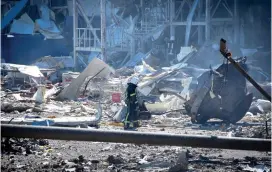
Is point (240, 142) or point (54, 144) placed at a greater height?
point (240, 142)

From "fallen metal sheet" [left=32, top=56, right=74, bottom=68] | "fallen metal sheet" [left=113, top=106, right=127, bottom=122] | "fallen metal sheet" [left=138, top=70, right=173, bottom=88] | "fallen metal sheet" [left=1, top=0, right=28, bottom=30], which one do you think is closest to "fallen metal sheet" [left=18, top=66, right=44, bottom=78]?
"fallen metal sheet" [left=138, top=70, right=173, bottom=88]

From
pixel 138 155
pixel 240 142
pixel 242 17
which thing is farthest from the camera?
pixel 242 17

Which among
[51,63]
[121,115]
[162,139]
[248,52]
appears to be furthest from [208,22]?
[162,139]

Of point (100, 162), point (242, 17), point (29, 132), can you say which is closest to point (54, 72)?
point (242, 17)

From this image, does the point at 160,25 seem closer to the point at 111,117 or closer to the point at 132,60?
the point at 132,60

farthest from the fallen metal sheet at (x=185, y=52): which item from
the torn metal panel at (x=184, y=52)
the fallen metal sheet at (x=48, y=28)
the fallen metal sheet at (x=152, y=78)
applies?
the fallen metal sheet at (x=48, y=28)

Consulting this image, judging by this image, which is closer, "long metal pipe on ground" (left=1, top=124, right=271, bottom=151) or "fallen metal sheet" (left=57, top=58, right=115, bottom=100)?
"long metal pipe on ground" (left=1, top=124, right=271, bottom=151)

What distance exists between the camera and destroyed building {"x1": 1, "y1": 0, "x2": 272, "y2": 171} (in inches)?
265

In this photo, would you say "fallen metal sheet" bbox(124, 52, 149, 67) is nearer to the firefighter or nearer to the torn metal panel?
the torn metal panel

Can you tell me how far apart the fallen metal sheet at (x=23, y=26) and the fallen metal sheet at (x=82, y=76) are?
13849 millimetres

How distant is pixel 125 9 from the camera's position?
90.0 feet

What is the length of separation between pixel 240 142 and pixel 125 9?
2422cm

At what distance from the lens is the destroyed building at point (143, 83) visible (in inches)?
265

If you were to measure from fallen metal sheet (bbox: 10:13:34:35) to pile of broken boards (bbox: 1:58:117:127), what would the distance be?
31.3 feet
